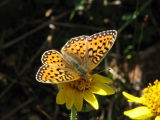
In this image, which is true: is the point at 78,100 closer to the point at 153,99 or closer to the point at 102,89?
the point at 102,89

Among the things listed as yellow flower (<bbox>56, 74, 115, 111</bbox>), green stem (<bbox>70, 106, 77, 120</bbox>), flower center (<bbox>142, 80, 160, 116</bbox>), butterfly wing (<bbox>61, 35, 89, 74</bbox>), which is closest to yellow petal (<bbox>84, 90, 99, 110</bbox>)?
yellow flower (<bbox>56, 74, 115, 111</bbox>)

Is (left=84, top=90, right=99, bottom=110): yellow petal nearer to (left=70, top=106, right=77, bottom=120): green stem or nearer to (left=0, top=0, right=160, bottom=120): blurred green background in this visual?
(left=70, top=106, right=77, bottom=120): green stem

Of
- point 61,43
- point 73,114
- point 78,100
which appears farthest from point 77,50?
point 61,43

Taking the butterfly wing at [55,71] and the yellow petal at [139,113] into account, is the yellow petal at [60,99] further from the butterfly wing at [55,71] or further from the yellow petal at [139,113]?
the yellow petal at [139,113]

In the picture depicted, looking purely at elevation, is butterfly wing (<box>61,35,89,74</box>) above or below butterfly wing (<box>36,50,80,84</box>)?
above

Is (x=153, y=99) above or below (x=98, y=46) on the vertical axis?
below

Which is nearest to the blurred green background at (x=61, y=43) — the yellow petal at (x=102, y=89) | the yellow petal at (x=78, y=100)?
the yellow petal at (x=102, y=89)
